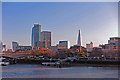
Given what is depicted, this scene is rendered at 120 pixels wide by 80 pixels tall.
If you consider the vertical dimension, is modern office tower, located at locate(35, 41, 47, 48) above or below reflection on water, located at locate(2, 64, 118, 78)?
above

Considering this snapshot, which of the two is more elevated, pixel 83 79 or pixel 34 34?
pixel 34 34

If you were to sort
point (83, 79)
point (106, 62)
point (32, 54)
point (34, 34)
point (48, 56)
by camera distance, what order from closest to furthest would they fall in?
point (83, 79) → point (106, 62) → point (48, 56) → point (32, 54) → point (34, 34)

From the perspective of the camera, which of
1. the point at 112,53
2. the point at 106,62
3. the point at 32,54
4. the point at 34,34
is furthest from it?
the point at 34,34

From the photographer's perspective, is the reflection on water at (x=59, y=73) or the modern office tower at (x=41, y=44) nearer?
the reflection on water at (x=59, y=73)

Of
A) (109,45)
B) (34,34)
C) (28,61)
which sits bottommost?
(28,61)

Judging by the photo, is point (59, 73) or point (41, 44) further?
point (41, 44)

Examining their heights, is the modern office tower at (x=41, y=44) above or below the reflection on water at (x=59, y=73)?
above

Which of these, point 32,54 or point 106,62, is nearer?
point 106,62

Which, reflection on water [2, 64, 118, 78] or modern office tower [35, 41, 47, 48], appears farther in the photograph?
modern office tower [35, 41, 47, 48]

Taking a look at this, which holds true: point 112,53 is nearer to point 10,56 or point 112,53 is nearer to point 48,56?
point 48,56

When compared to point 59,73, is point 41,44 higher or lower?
higher

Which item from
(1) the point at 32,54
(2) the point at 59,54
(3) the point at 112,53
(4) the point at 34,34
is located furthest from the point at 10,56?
(3) the point at 112,53
